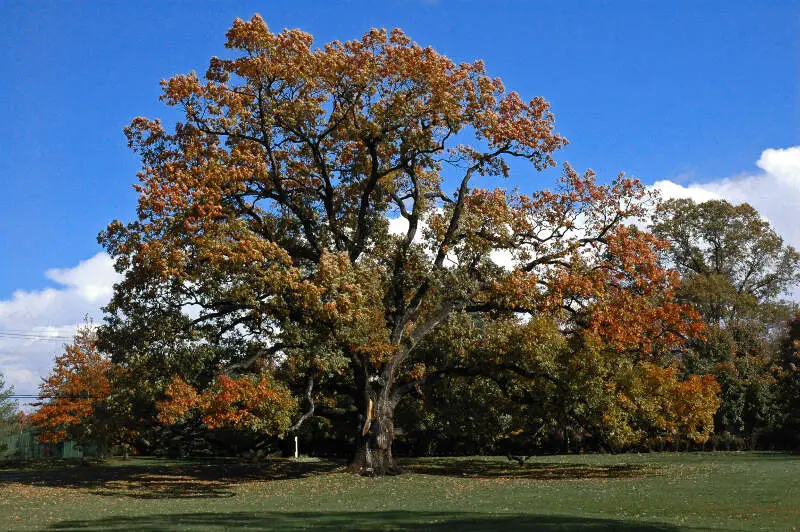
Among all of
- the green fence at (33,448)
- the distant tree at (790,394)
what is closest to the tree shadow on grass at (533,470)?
the distant tree at (790,394)

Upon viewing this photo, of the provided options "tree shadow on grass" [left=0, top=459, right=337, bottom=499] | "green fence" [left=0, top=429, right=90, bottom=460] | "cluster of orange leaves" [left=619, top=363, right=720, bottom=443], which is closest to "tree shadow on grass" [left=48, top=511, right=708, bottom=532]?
"tree shadow on grass" [left=0, top=459, right=337, bottom=499]

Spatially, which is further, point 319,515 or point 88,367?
point 88,367

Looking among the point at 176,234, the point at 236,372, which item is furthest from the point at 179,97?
the point at 236,372

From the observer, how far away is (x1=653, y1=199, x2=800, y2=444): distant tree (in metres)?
42.5

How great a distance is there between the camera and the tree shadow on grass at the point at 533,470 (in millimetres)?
26031

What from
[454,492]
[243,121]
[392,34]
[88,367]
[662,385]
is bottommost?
[454,492]

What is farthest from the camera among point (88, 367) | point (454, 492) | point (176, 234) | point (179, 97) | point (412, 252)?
point (88, 367)

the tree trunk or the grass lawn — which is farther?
the tree trunk

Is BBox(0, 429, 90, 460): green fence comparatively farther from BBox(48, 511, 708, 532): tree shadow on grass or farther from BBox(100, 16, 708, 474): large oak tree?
BBox(48, 511, 708, 532): tree shadow on grass

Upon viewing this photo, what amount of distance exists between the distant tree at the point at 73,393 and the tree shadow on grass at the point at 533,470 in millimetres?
16554

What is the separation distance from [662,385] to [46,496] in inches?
762

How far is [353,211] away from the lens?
95.4 feet

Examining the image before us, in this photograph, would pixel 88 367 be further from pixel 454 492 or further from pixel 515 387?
pixel 454 492

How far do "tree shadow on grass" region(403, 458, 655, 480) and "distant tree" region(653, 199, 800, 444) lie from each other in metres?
15.8
